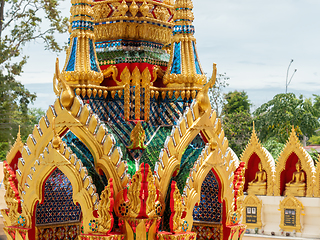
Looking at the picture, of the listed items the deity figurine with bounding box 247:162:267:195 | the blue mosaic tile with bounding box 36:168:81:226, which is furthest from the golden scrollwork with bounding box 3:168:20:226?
the deity figurine with bounding box 247:162:267:195

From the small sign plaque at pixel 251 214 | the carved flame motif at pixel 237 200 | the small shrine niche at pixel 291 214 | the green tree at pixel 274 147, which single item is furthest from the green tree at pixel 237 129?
the carved flame motif at pixel 237 200

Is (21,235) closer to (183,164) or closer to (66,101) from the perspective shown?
(66,101)

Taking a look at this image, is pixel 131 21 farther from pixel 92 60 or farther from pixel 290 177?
pixel 290 177

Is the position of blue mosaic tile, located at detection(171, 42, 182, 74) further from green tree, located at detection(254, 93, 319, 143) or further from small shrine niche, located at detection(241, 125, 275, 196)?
green tree, located at detection(254, 93, 319, 143)

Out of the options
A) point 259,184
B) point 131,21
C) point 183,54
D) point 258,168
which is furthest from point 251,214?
point 131,21

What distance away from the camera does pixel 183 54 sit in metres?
4.51

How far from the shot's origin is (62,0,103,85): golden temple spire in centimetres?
425

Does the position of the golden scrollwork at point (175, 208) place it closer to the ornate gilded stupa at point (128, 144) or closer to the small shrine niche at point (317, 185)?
the ornate gilded stupa at point (128, 144)

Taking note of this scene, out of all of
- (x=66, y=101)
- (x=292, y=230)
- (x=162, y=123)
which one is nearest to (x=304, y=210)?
(x=292, y=230)

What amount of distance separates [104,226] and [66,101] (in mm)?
1058

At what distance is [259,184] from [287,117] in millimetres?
10229

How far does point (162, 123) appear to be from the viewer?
15.1 ft

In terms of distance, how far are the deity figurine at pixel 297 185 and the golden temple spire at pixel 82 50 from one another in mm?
11366

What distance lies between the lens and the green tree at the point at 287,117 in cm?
2467
